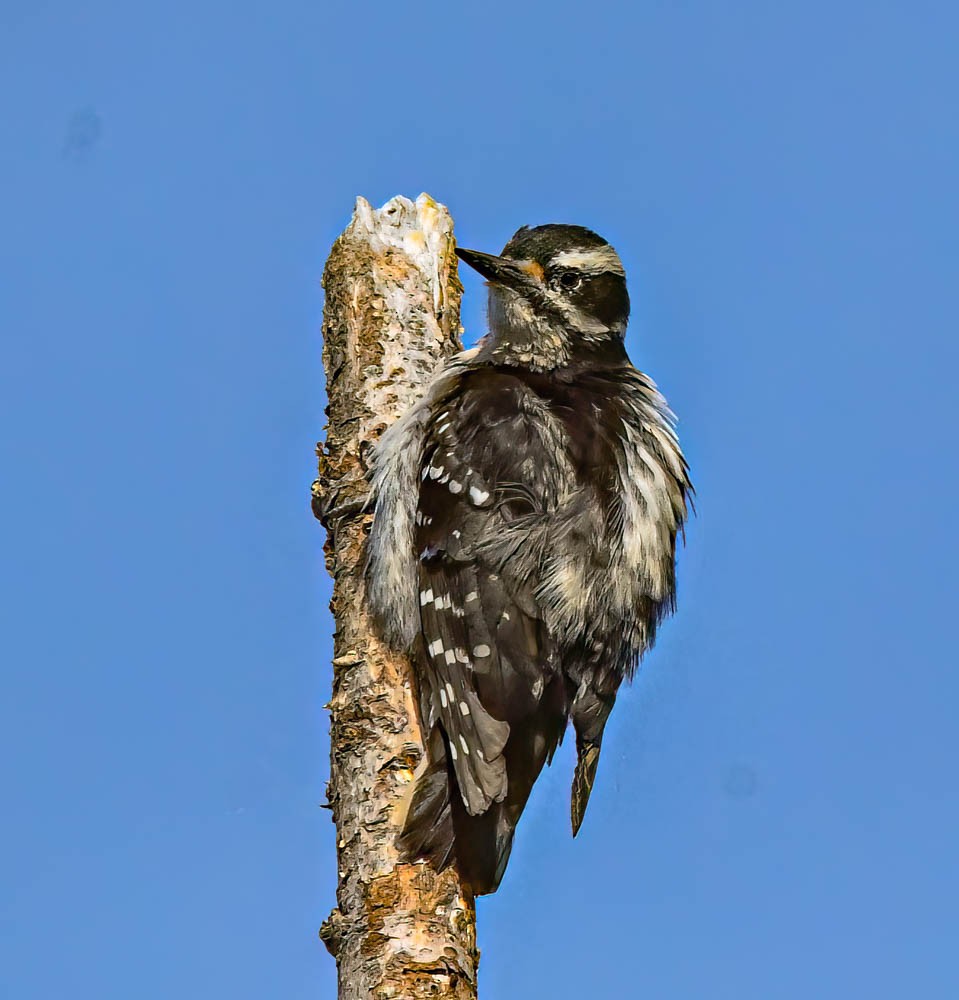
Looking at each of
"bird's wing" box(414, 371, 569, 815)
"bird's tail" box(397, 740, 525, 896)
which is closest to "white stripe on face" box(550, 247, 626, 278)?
"bird's wing" box(414, 371, 569, 815)

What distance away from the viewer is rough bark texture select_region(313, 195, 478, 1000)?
3398 millimetres

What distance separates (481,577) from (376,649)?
1.24 ft

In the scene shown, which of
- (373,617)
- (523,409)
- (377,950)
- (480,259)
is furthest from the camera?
(480,259)

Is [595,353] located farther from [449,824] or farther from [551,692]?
[449,824]

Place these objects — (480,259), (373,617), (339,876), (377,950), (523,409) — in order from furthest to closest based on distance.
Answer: (480,259), (523,409), (373,617), (339,876), (377,950)

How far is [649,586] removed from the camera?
4.16 meters

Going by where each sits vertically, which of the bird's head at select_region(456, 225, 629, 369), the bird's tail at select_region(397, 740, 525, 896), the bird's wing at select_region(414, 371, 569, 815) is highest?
the bird's head at select_region(456, 225, 629, 369)

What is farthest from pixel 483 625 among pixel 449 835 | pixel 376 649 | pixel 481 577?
pixel 449 835

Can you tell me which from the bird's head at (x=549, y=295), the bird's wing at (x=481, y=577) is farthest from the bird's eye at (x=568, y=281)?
the bird's wing at (x=481, y=577)

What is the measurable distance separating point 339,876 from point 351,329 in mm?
1781

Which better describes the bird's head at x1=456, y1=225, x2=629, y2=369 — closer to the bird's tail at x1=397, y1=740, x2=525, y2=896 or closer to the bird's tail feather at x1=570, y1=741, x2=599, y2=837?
the bird's tail feather at x1=570, y1=741, x2=599, y2=837

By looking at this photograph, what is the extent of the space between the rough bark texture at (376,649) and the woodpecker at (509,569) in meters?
0.08

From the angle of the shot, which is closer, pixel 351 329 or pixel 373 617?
pixel 373 617

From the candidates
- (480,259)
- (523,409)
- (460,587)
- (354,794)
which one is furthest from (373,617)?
(480,259)
